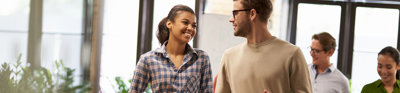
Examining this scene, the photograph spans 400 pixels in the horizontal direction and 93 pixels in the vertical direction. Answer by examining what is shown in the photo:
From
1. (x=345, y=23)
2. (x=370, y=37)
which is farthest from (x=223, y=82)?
(x=370, y=37)

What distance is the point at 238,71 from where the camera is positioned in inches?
79.1

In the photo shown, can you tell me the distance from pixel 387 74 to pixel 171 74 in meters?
1.64

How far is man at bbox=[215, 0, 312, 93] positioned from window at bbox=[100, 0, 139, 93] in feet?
13.1

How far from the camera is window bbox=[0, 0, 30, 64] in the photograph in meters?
0.95

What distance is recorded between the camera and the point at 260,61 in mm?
1955

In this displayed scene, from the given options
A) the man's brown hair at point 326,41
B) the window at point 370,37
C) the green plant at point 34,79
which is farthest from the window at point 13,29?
the window at point 370,37

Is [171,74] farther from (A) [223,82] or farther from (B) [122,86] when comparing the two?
(B) [122,86]

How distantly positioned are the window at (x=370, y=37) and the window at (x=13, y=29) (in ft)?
20.9

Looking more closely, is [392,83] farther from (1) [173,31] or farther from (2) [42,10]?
(2) [42,10]

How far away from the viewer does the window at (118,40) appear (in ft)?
19.3

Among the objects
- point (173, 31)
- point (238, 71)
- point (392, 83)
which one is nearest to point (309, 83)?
point (238, 71)

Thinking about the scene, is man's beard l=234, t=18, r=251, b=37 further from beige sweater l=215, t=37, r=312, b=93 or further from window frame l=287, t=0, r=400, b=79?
window frame l=287, t=0, r=400, b=79

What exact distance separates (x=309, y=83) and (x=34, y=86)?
3.71ft

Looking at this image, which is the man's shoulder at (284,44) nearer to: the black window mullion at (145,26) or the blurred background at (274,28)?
the blurred background at (274,28)
